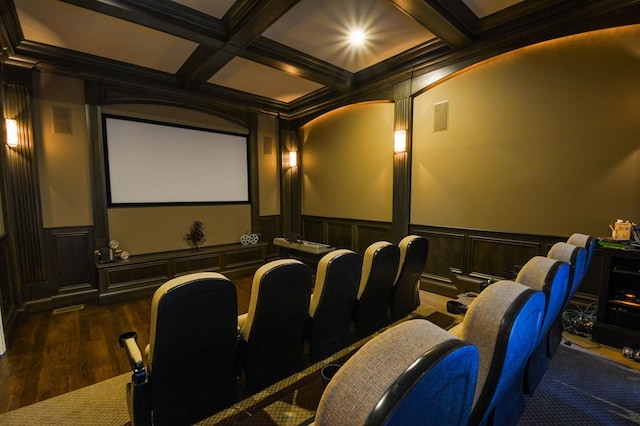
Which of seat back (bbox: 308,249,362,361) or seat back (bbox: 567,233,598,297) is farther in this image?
seat back (bbox: 567,233,598,297)

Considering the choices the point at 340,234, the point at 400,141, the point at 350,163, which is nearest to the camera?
the point at 400,141

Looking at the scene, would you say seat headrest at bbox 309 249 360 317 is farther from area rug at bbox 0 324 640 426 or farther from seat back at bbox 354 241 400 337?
area rug at bbox 0 324 640 426

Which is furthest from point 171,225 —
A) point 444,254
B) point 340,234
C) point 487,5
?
point 487,5

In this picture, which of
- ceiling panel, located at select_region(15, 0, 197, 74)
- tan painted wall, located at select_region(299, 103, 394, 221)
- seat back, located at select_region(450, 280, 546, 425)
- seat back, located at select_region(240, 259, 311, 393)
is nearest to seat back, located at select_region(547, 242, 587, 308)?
seat back, located at select_region(450, 280, 546, 425)

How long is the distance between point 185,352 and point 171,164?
3943 millimetres

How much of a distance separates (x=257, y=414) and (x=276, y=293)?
0.82m

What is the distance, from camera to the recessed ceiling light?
10.5ft

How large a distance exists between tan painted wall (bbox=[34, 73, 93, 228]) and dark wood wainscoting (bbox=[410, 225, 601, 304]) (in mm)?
4676

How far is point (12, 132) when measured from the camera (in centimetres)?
325

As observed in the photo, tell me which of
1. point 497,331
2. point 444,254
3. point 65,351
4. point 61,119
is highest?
point 61,119

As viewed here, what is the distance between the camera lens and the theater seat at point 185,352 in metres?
1.30

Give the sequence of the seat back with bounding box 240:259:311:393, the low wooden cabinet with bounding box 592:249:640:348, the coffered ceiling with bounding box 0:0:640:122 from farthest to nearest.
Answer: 1. the coffered ceiling with bounding box 0:0:640:122
2. the low wooden cabinet with bounding box 592:249:640:348
3. the seat back with bounding box 240:259:311:393

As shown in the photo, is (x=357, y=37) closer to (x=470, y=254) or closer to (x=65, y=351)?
(x=470, y=254)

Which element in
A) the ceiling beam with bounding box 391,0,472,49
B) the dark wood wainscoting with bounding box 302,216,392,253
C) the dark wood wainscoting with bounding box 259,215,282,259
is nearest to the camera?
the ceiling beam with bounding box 391,0,472,49
